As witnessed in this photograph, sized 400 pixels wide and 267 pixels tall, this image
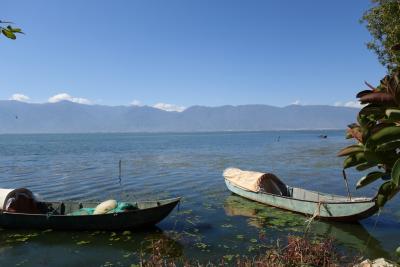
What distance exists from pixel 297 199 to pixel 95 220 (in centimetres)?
971

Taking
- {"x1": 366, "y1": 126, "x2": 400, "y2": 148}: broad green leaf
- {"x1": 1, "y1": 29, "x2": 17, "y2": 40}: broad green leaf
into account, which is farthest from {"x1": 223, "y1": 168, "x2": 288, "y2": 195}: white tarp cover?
{"x1": 1, "y1": 29, "x2": 17, "y2": 40}: broad green leaf

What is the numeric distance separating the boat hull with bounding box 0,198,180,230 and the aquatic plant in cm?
1367

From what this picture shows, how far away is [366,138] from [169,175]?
33313 mm

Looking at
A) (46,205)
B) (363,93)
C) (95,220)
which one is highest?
(363,93)

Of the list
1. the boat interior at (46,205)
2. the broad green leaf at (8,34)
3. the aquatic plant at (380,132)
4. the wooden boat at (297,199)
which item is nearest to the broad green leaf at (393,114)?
the aquatic plant at (380,132)

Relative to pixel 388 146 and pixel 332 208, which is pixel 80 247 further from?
pixel 388 146

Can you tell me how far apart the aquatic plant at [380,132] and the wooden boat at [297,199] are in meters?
10.5

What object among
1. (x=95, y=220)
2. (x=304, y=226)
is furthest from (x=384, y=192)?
(x=95, y=220)

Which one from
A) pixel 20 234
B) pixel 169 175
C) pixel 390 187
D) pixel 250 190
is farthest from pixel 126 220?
pixel 169 175

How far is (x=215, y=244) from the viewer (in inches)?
597

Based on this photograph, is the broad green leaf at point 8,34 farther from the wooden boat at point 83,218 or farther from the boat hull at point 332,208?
the boat hull at point 332,208

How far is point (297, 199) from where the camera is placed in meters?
18.9

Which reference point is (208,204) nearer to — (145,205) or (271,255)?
(145,205)

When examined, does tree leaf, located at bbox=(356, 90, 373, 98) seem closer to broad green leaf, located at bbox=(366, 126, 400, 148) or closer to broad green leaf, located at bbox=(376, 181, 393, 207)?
broad green leaf, located at bbox=(366, 126, 400, 148)
